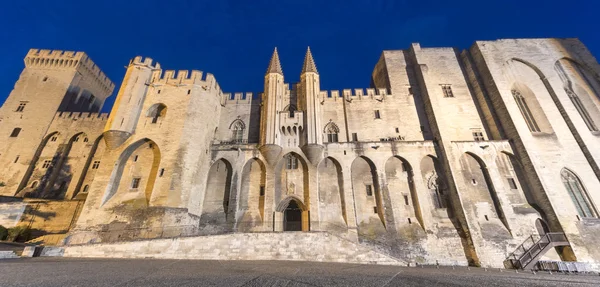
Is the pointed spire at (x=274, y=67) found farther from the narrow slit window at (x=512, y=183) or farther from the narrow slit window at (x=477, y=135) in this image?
the narrow slit window at (x=512, y=183)

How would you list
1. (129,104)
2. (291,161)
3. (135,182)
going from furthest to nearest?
1. (291,161)
2. (129,104)
3. (135,182)

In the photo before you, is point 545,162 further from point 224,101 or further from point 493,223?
point 224,101

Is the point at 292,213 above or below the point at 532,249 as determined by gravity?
above

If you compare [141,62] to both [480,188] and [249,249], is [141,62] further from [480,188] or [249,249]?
[480,188]

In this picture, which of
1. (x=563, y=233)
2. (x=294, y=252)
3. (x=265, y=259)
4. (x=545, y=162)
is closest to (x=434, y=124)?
(x=545, y=162)

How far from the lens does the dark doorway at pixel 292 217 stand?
55.0 feet

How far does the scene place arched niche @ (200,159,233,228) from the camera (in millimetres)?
16484

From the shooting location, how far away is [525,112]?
1934cm

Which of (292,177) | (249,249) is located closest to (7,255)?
(249,249)

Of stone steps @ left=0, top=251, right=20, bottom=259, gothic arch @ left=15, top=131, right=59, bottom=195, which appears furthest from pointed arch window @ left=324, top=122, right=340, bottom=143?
gothic arch @ left=15, top=131, right=59, bottom=195

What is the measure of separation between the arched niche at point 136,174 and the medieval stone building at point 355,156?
10 cm

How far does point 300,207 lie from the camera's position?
17234 millimetres

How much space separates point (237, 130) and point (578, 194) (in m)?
26.2

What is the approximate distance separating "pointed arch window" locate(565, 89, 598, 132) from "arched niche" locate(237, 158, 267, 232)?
2649cm
